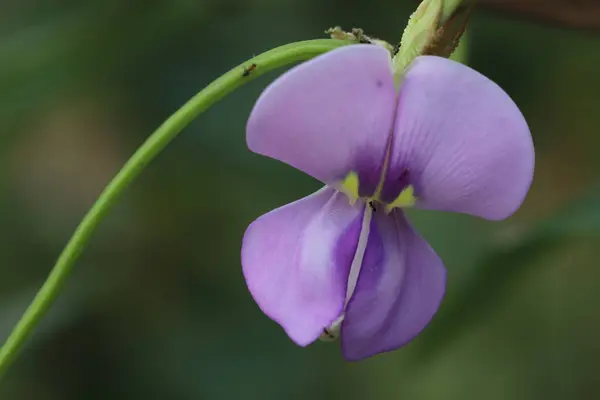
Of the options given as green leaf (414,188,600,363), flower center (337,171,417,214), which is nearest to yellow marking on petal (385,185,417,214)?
flower center (337,171,417,214)

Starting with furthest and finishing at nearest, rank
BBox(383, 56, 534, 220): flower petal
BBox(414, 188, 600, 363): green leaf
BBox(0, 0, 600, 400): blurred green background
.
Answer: BBox(0, 0, 600, 400): blurred green background
BBox(414, 188, 600, 363): green leaf
BBox(383, 56, 534, 220): flower petal

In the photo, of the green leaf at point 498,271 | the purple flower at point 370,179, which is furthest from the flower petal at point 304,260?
the green leaf at point 498,271

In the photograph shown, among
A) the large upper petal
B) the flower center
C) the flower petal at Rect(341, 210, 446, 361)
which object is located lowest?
the flower petal at Rect(341, 210, 446, 361)

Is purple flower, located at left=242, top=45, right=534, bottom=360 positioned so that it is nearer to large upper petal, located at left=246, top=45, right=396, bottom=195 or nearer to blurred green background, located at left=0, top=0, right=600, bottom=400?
large upper petal, located at left=246, top=45, right=396, bottom=195

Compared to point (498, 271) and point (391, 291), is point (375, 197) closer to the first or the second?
point (391, 291)

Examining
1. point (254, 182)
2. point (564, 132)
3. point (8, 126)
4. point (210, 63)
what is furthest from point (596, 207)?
point (8, 126)

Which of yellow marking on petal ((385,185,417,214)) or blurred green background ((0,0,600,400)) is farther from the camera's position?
blurred green background ((0,0,600,400))

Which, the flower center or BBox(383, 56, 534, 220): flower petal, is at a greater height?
BBox(383, 56, 534, 220): flower petal
